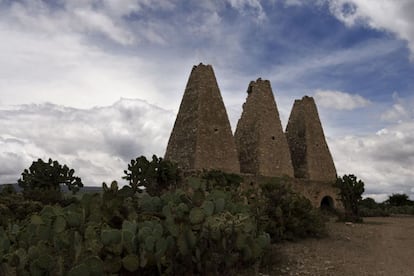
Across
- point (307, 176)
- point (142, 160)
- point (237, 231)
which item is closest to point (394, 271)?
point (237, 231)

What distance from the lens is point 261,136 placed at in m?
25.0

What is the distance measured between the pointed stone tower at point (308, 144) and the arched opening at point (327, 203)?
49.2 inches

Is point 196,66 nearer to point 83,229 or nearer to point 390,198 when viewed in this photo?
point 83,229

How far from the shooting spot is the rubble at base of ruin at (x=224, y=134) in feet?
75.3

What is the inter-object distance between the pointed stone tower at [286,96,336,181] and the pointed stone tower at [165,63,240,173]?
23.7ft

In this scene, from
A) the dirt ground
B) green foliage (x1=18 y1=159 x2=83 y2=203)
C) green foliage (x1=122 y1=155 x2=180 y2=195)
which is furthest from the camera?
green foliage (x1=18 y1=159 x2=83 y2=203)

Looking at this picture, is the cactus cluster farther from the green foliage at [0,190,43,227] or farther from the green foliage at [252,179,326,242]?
the green foliage at [0,190,43,227]

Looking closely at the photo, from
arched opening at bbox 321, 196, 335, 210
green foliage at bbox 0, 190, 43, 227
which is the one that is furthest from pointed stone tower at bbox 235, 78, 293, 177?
green foliage at bbox 0, 190, 43, 227

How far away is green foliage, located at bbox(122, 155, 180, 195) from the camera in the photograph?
17.6 meters

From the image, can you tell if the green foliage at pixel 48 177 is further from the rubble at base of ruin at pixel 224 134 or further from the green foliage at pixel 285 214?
the green foliage at pixel 285 214

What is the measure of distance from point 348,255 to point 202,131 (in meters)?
13.9

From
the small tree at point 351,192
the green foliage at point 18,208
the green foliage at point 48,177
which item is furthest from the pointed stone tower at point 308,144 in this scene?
the green foliage at point 18,208

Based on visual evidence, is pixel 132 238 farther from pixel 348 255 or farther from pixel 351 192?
pixel 351 192

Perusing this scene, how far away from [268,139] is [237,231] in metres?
18.2
